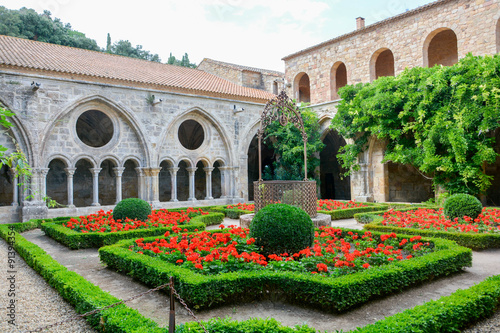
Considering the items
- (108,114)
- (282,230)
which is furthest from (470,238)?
(108,114)

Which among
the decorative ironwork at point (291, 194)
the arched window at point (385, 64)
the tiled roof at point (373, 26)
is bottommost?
the decorative ironwork at point (291, 194)

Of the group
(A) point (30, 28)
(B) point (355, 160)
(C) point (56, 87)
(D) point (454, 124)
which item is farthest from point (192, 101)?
(A) point (30, 28)

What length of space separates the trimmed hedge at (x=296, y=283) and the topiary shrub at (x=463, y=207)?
3.65 meters

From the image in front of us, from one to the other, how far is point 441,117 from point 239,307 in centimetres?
1027

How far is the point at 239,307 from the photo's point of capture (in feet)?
Result: 12.8

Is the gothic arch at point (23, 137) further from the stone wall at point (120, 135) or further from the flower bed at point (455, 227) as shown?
the flower bed at point (455, 227)

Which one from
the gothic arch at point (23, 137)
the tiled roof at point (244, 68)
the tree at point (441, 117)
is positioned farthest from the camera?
the tiled roof at point (244, 68)

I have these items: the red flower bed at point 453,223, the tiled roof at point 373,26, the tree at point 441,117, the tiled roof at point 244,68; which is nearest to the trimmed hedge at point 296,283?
the red flower bed at point 453,223

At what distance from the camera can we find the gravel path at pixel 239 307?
11.3ft

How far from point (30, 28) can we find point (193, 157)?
17437mm

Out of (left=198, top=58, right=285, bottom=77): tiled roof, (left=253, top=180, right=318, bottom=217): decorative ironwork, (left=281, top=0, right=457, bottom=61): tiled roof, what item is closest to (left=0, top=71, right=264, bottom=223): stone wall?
(left=281, top=0, right=457, bottom=61): tiled roof

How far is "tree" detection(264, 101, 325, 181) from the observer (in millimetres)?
16188

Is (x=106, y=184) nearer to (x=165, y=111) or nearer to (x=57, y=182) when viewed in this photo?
(x=57, y=182)

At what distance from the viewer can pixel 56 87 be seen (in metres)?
11.8
